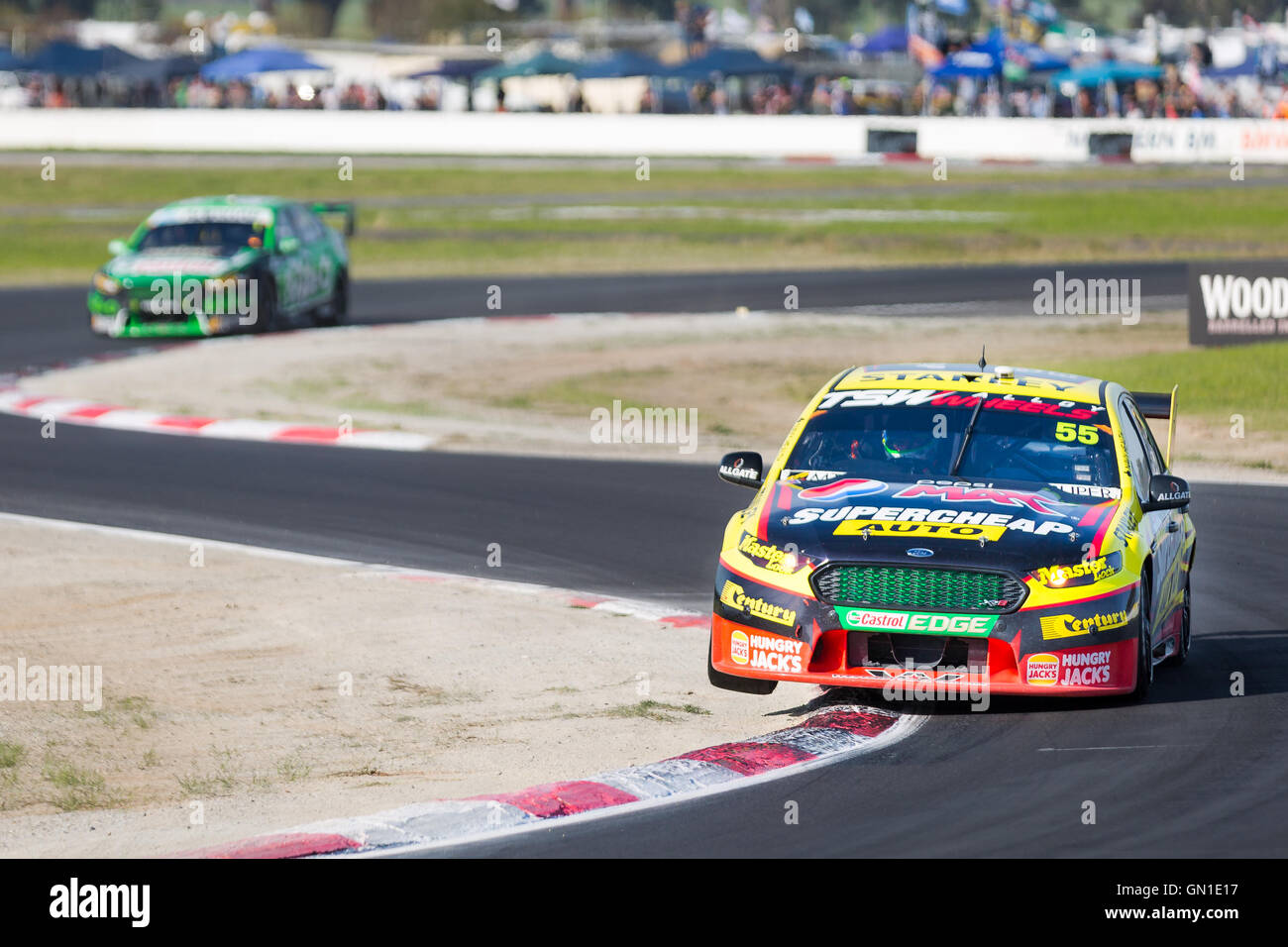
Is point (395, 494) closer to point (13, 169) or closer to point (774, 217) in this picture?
point (774, 217)

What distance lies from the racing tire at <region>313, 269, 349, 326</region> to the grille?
19.2 metres

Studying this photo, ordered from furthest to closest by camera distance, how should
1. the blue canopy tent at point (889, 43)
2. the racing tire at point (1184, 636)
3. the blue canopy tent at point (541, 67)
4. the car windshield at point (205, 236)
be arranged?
the blue canopy tent at point (889, 43), the blue canopy tent at point (541, 67), the car windshield at point (205, 236), the racing tire at point (1184, 636)

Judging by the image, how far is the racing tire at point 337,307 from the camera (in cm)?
2680

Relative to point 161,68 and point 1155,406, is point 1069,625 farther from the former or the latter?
point 161,68

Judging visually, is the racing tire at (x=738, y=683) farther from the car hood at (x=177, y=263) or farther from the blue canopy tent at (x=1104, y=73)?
the blue canopy tent at (x=1104, y=73)

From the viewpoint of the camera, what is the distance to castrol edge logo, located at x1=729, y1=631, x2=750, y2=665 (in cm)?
847

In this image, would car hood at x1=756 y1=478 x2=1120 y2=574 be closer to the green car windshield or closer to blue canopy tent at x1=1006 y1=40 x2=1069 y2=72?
the green car windshield

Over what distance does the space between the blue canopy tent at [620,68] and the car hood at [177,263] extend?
1629 inches

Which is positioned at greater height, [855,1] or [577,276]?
[855,1]

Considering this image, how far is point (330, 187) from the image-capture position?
156 ft

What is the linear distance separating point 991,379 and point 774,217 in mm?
33706

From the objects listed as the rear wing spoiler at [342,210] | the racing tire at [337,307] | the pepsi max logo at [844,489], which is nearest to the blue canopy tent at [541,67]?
the rear wing spoiler at [342,210]

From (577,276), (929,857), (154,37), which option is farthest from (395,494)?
(154,37)

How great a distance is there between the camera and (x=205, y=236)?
24656 millimetres
